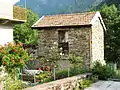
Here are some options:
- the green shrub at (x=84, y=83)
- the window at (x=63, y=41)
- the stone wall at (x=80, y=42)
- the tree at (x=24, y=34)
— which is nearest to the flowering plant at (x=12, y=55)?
the green shrub at (x=84, y=83)

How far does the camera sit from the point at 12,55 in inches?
462

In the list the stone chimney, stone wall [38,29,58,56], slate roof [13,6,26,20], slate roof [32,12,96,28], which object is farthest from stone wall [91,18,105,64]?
the stone chimney

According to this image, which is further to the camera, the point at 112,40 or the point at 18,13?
the point at 112,40

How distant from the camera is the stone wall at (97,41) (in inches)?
975

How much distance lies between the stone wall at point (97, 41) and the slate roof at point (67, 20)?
3.00ft

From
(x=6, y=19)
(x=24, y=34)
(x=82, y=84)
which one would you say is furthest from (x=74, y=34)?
(x=24, y=34)

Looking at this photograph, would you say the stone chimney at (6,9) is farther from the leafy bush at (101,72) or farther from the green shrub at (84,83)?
the leafy bush at (101,72)

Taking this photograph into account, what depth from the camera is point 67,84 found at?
11.1 meters

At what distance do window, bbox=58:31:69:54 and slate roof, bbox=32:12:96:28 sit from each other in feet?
2.89

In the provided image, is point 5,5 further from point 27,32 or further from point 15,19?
point 27,32

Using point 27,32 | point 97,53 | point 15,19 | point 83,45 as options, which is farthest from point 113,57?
point 15,19

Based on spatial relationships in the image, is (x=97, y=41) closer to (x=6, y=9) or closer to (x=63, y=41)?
(x=63, y=41)

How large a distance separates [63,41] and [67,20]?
75.3 inches

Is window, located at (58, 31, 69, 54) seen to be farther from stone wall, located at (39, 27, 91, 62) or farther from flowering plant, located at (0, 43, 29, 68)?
flowering plant, located at (0, 43, 29, 68)
